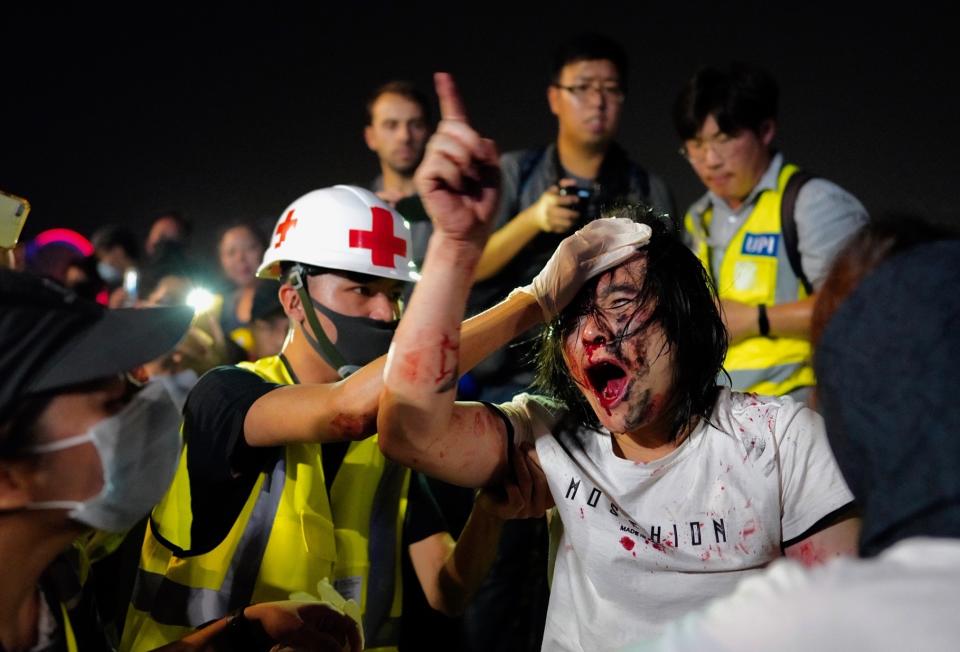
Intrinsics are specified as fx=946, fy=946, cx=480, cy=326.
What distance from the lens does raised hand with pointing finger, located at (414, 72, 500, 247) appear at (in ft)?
5.99

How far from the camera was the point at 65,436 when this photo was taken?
1.60 meters

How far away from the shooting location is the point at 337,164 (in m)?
7.87

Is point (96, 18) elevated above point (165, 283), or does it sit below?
above

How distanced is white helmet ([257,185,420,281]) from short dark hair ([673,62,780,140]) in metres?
1.42

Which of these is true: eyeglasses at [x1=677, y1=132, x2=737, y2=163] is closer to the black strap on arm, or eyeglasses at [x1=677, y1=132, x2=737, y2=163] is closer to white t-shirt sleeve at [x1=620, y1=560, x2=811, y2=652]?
the black strap on arm

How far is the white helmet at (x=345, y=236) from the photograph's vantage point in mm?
3188

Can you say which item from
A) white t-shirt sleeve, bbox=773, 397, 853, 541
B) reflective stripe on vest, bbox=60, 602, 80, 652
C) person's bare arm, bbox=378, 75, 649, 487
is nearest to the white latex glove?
person's bare arm, bbox=378, 75, 649, 487

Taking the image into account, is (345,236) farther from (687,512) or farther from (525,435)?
(687,512)

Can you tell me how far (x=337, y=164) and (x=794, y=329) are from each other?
5.14 m

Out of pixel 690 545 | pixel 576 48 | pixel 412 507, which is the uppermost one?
pixel 576 48

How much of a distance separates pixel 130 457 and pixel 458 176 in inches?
31.8

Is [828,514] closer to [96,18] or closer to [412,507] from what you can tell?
[412,507]

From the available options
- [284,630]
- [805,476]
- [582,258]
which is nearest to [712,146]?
[582,258]

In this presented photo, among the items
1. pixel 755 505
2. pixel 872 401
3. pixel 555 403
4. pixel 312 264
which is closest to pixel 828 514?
pixel 755 505
